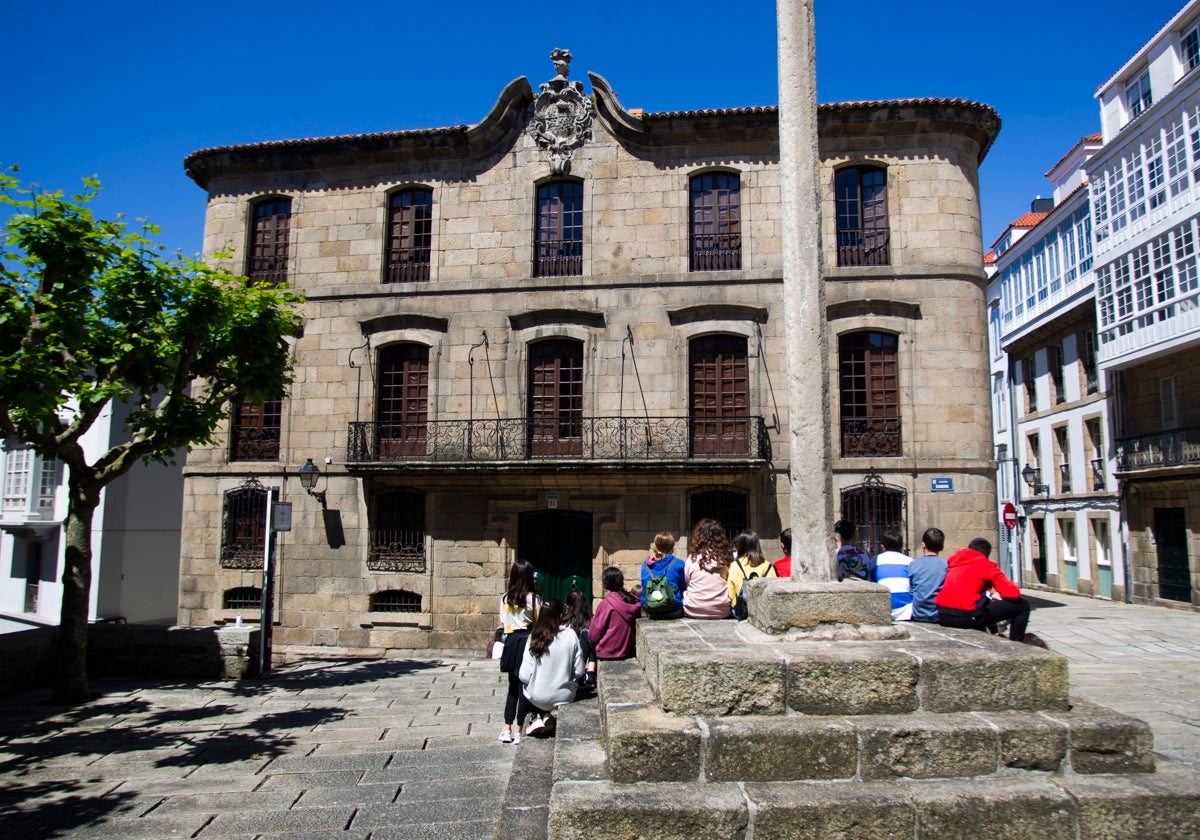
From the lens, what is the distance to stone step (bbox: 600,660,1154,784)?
4.69 m

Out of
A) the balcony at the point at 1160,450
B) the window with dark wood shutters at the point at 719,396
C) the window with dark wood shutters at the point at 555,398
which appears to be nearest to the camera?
the window with dark wood shutters at the point at 719,396

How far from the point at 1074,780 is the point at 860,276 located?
12163mm

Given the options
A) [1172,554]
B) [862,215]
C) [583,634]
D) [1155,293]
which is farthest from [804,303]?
[1172,554]

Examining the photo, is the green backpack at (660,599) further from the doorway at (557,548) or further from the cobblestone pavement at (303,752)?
the doorway at (557,548)

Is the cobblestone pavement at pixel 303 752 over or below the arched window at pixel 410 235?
below

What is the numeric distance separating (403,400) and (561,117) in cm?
653

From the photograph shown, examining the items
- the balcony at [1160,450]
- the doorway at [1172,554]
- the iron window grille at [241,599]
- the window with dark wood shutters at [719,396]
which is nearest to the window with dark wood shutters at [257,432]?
the iron window grille at [241,599]

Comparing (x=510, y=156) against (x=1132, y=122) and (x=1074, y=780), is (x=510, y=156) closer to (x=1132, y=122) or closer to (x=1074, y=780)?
(x=1074, y=780)

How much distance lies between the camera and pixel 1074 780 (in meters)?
4.68

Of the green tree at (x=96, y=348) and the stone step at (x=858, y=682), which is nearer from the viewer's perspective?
the stone step at (x=858, y=682)

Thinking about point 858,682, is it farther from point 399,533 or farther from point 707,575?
point 399,533

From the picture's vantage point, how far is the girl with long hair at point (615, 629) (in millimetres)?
7449

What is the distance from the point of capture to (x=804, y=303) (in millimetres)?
6078

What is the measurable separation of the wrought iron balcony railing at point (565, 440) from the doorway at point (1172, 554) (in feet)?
47.4
